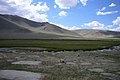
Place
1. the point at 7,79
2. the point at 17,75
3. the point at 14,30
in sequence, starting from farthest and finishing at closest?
the point at 14,30 < the point at 17,75 < the point at 7,79

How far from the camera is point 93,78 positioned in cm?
1173

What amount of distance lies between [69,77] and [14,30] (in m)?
180

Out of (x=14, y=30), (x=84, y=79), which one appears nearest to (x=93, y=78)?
(x=84, y=79)

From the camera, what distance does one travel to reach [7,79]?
11305 mm

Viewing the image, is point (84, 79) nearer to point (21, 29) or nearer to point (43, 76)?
point (43, 76)

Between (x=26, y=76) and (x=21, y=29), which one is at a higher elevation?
(x=21, y=29)

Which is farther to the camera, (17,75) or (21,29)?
(21,29)

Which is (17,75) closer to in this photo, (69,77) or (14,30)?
(69,77)

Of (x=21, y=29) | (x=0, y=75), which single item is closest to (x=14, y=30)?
(x=21, y=29)

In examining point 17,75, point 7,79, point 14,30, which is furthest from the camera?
point 14,30

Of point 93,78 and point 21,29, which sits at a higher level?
point 21,29

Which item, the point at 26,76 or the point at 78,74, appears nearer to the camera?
A: the point at 26,76

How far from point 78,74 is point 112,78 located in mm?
1905

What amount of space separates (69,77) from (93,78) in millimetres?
1250
